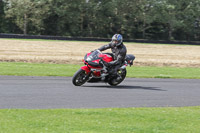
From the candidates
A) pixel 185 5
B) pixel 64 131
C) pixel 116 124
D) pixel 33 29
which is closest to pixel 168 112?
pixel 116 124

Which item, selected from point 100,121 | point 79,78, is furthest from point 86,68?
point 100,121

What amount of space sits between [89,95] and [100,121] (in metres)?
3.51

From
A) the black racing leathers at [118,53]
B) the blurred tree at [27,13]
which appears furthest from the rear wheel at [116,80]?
the blurred tree at [27,13]

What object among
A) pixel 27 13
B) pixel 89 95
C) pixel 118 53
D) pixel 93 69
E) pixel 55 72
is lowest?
pixel 55 72

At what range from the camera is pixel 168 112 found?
28.6ft

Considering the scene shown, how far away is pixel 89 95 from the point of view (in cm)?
1087

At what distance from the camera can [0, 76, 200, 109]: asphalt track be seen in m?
9.37

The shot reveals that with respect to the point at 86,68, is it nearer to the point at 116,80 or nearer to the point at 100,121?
the point at 116,80

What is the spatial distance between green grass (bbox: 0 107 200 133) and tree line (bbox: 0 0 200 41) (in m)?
45.9

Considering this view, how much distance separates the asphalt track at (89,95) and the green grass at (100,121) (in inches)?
33.5

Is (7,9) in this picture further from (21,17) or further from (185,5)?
(185,5)

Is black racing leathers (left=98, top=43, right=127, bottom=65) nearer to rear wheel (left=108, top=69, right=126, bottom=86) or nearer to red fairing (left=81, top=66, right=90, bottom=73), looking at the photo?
rear wheel (left=108, top=69, right=126, bottom=86)

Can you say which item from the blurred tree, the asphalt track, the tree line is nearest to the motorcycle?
the asphalt track

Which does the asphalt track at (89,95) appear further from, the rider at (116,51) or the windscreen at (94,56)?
the windscreen at (94,56)
